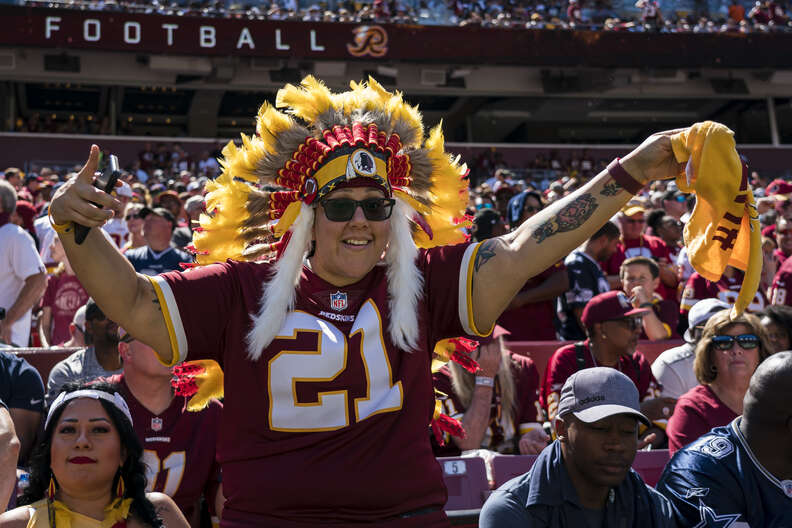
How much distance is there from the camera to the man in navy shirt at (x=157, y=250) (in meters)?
6.84

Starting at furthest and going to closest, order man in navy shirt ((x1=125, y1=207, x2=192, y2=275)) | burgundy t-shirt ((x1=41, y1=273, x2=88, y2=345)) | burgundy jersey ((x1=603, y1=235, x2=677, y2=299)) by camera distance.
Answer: burgundy jersey ((x1=603, y1=235, x2=677, y2=299)) → burgundy t-shirt ((x1=41, y1=273, x2=88, y2=345)) → man in navy shirt ((x1=125, y1=207, x2=192, y2=275))

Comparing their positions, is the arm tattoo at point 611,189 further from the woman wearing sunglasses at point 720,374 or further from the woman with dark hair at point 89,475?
the woman wearing sunglasses at point 720,374

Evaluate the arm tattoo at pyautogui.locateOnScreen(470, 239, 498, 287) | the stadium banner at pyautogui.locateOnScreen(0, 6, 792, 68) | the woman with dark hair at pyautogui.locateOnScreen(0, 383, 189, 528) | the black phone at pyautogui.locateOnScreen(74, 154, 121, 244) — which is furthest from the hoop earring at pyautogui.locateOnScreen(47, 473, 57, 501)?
the stadium banner at pyautogui.locateOnScreen(0, 6, 792, 68)

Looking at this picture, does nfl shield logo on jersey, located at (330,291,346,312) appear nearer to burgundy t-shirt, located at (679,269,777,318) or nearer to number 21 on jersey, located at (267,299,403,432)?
number 21 on jersey, located at (267,299,403,432)

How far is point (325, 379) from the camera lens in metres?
2.38

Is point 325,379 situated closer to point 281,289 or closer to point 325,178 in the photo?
point 281,289

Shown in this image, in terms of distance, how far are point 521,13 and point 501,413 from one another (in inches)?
970

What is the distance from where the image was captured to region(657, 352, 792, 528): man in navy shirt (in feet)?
10.1

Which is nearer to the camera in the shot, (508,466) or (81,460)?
(81,460)

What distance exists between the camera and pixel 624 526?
2986 mm

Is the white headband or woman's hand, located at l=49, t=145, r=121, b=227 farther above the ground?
woman's hand, located at l=49, t=145, r=121, b=227

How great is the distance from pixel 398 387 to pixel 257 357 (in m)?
0.37

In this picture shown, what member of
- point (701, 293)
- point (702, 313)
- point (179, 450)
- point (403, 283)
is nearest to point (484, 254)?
point (403, 283)

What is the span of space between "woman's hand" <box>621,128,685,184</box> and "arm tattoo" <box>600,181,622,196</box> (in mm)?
47
